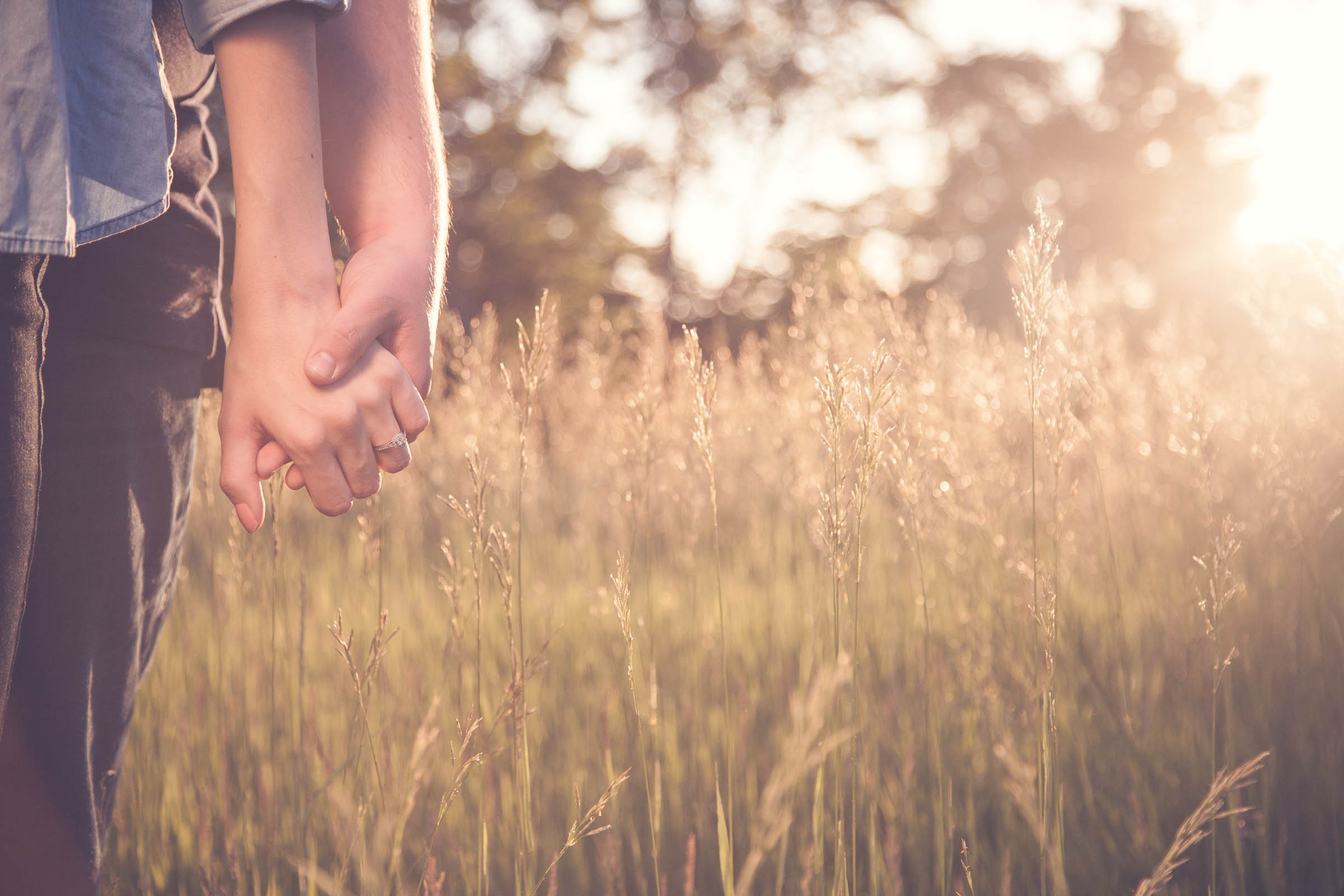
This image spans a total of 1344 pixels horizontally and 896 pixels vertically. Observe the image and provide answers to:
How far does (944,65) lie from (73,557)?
86.6ft

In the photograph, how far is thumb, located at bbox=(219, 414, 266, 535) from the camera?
33.5 inches

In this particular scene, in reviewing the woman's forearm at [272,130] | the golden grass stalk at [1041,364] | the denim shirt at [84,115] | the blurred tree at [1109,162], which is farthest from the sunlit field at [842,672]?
the blurred tree at [1109,162]

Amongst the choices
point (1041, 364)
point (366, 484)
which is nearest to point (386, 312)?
point (366, 484)

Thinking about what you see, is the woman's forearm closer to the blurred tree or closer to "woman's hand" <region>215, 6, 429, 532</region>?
"woman's hand" <region>215, 6, 429, 532</region>

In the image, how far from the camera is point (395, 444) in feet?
2.84

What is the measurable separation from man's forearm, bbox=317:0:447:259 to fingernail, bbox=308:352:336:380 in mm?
246

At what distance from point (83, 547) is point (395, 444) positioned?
0.39 meters

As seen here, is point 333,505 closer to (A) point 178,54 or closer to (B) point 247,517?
(B) point 247,517

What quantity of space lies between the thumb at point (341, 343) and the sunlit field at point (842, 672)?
1.10 ft

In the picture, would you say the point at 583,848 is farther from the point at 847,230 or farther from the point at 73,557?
the point at 847,230

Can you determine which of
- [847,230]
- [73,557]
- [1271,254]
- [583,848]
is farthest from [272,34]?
[847,230]

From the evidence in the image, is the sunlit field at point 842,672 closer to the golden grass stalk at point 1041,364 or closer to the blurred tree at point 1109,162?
the golden grass stalk at point 1041,364

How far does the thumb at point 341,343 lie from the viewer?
31.4 inches

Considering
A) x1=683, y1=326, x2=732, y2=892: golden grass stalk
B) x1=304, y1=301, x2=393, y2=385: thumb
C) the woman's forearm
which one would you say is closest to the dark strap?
the woman's forearm
